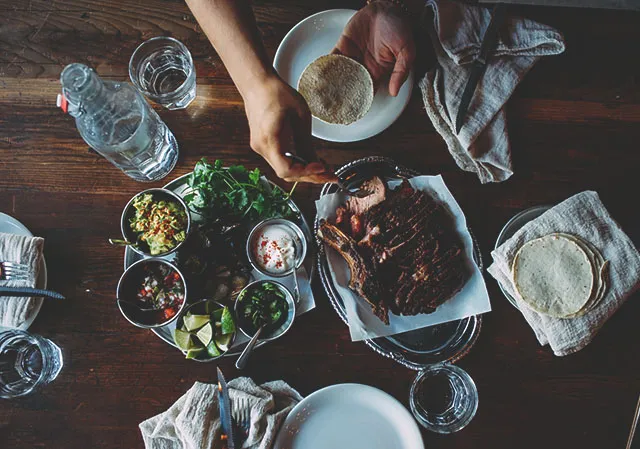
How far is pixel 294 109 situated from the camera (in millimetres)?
1572

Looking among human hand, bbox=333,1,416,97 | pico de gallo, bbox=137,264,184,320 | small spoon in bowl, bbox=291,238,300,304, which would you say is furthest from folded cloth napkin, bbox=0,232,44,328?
human hand, bbox=333,1,416,97

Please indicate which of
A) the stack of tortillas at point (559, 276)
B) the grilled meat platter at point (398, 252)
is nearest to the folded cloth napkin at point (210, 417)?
the grilled meat platter at point (398, 252)

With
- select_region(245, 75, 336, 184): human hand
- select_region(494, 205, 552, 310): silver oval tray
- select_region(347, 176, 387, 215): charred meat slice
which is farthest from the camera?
select_region(494, 205, 552, 310): silver oval tray

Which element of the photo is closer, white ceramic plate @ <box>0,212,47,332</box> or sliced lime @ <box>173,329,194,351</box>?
sliced lime @ <box>173,329,194,351</box>

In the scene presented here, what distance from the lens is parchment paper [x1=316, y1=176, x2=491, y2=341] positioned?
1.86 meters

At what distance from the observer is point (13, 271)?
186 centimetres

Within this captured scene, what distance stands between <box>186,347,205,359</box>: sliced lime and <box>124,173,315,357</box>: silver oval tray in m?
0.09

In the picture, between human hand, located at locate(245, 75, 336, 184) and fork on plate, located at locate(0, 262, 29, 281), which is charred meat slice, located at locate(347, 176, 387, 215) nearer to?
human hand, located at locate(245, 75, 336, 184)

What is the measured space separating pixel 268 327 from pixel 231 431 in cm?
37

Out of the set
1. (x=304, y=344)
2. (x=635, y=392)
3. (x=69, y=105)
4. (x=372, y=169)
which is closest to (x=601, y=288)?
(x=635, y=392)

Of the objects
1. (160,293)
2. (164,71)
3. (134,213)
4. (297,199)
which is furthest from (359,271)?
(164,71)

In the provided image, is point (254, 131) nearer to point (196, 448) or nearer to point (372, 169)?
point (372, 169)

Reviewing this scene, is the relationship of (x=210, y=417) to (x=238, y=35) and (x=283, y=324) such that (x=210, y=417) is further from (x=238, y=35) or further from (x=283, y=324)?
(x=238, y=35)

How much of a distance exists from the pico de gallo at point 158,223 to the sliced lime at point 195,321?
0.82ft
